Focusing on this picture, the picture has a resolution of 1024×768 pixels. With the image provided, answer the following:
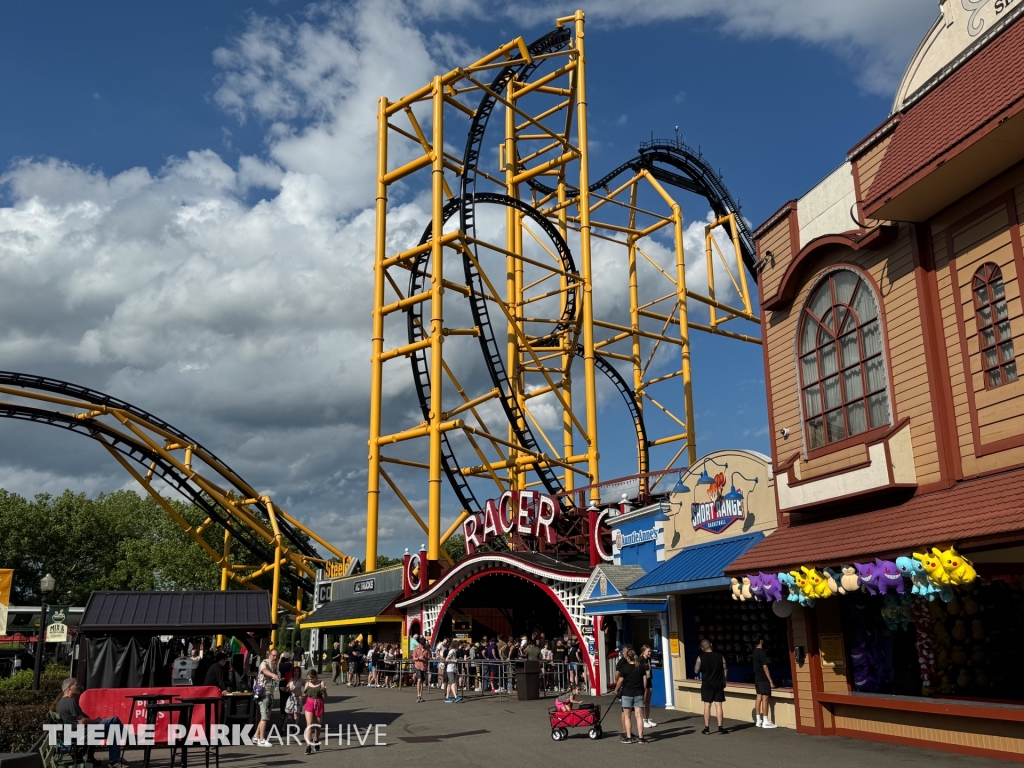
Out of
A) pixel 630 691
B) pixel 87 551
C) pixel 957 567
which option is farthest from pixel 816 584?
pixel 87 551

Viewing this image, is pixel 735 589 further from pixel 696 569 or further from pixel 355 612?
pixel 355 612

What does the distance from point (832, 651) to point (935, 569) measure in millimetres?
3678

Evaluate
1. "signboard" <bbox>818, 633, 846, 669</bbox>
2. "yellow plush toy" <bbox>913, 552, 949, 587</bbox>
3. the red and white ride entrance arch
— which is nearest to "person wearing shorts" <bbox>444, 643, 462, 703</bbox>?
the red and white ride entrance arch

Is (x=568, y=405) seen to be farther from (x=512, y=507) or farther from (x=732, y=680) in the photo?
(x=732, y=680)

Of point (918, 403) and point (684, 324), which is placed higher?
point (684, 324)

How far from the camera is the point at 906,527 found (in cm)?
1092

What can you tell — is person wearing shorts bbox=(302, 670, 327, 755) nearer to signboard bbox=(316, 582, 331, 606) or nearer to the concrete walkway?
the concrete walkway

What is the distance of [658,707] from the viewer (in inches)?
696

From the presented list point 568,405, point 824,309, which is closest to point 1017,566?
point 824,309

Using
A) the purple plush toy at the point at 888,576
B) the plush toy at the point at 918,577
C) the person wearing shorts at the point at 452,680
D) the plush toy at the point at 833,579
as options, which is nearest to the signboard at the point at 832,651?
the plush toy at the point at 833,579

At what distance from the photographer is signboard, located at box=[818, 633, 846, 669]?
13.0 meters

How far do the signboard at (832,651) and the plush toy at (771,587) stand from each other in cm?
112

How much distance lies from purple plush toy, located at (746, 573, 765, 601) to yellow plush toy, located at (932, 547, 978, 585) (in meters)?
3.36

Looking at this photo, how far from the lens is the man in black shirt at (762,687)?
1397 cm
